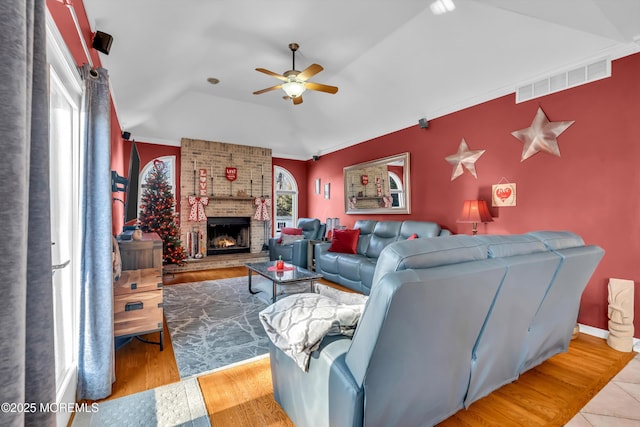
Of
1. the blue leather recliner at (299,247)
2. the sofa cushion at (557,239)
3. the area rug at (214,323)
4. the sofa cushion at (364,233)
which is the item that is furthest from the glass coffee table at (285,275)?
the sofa cushion at (557,239)

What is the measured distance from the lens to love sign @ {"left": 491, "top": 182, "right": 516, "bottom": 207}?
3.61 m

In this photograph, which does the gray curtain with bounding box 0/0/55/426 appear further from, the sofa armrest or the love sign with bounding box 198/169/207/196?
the love sign with bounding box 198/169/207/196

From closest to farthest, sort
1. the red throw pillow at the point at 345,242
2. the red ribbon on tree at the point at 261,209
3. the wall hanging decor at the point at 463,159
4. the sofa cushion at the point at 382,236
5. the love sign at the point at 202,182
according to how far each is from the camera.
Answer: the wall hanging decor at the point at 463,159, the sofa cushion at the point at 382,236, the red throw pillow at the point at 345,242, the love sign at the point at 202,182, the red ribbon on tree at the point at 261,209

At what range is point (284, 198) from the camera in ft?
26.2

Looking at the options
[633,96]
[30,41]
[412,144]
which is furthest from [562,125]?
[30,41]

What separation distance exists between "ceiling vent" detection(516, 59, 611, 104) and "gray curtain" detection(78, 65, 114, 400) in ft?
13.8

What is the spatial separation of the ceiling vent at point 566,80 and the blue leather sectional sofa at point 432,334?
207 cm

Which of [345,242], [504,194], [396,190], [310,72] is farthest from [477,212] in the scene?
[310,72]

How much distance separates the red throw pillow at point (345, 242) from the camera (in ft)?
16.4

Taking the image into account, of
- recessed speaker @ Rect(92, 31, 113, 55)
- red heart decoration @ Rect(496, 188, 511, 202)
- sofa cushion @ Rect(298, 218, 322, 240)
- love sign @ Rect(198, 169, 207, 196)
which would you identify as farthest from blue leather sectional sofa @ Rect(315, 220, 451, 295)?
recessed speaker @ Rect(92, 31, 113, 55)

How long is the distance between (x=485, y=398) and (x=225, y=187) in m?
6.25

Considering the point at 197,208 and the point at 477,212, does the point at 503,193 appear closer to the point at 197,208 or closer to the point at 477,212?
the point at 477,212

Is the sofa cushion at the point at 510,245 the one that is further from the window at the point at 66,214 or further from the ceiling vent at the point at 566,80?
the window at the point at 66,214

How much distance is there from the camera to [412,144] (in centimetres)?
499
